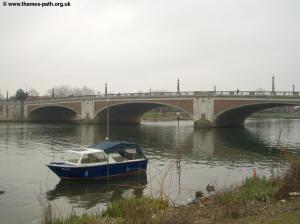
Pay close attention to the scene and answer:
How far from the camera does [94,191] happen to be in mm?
20297

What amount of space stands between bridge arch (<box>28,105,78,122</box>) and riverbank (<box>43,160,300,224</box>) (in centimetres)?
8082

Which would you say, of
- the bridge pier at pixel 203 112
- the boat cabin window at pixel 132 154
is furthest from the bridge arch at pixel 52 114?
the boat cabin window at pixel 132 154

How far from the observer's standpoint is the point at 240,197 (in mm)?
13227

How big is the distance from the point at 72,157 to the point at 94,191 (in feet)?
12.1

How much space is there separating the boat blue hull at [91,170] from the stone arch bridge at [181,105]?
37.1m

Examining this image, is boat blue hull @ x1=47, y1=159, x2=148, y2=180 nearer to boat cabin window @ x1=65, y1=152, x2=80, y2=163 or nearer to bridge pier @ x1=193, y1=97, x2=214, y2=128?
boat cabin window @ x1=65, y1=152, x2=80, y2=163

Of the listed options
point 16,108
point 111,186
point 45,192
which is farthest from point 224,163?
point 16,108

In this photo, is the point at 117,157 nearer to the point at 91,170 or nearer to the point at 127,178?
the point at 127,178

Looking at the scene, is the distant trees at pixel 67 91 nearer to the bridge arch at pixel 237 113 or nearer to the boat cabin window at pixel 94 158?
the bridge arch at pixel 237 113

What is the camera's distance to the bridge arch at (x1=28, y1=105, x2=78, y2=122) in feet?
304

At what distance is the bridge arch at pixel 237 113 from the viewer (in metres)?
57.3

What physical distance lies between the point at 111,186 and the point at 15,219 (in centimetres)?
697

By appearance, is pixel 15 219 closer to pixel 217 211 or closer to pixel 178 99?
pixel 217 211

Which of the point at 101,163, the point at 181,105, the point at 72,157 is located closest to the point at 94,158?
the point at 101,163
